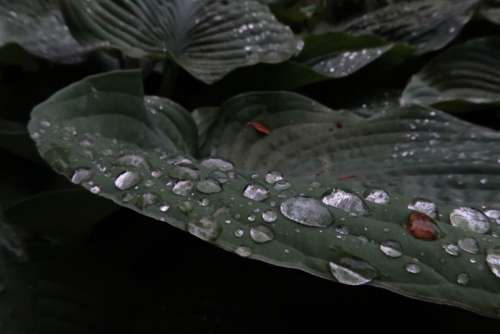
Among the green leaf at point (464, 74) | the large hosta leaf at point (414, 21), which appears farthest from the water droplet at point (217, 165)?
the large hosta leaf at point (414, 21)

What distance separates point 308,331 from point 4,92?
1.91 feet

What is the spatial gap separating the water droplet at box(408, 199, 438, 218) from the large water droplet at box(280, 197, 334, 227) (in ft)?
0.22

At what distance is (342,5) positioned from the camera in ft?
3.89

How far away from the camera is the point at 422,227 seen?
1.38ft

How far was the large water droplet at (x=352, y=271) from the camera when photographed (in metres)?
0.38

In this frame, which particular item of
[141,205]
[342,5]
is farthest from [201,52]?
[141,205]

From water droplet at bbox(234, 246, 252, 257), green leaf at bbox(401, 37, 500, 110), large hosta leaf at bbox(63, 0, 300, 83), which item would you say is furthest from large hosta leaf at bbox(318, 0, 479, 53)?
water droplet at bbox(234, 246, 252, 257)

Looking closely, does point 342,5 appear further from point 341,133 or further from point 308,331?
point 308,331

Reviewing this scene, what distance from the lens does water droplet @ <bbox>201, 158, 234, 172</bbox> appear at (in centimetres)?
54

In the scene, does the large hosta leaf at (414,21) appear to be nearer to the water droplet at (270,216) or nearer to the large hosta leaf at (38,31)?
the large hosta leaf at (38,31)

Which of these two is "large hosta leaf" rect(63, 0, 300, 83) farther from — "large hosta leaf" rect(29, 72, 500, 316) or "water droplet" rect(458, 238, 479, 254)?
"water droplet" rect(458, 238, 479, 254)

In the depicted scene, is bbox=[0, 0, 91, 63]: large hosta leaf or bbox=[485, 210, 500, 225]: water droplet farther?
bbox=[0, 0, 91, 63]: large hosta leaf

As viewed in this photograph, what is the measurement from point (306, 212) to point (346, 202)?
37mm

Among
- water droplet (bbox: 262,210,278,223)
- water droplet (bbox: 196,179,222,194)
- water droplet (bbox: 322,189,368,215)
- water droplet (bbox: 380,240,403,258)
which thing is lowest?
water droplet (bbox: 196,179,222,194)
